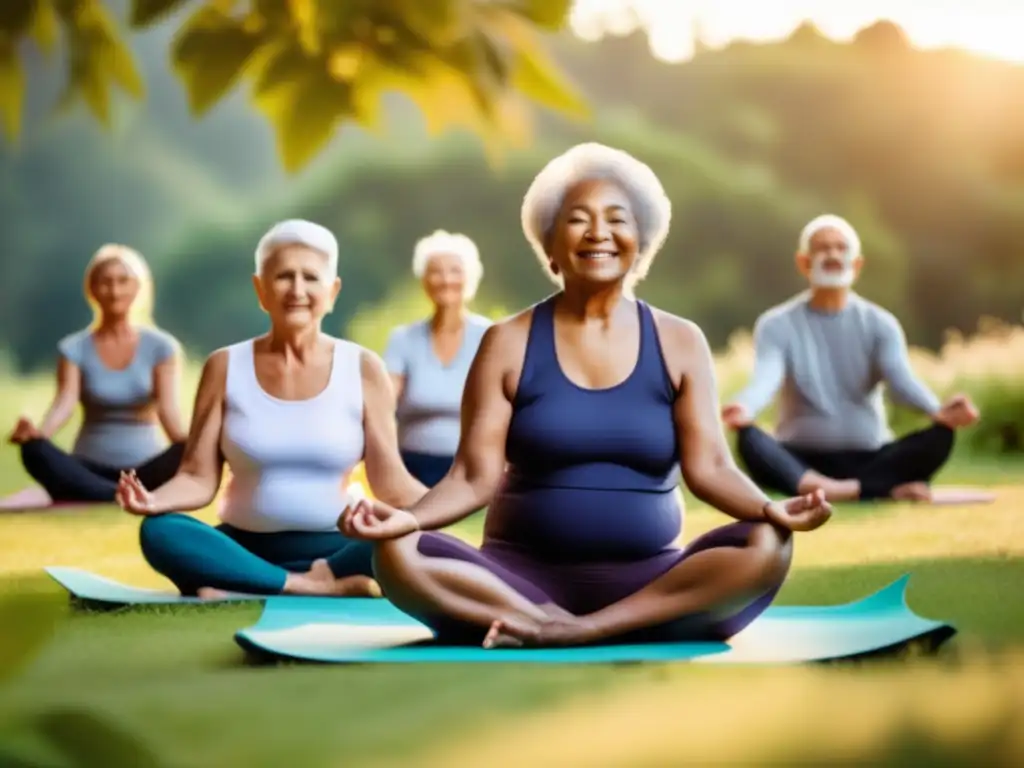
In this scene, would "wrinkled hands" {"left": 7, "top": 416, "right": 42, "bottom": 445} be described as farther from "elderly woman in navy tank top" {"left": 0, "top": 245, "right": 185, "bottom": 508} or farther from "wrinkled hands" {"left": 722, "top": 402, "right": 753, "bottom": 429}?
"wrinkled hands" {"left": 722, "top": 402, "right": 753, "bottom": 429}

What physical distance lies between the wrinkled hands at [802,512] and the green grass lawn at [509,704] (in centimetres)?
29

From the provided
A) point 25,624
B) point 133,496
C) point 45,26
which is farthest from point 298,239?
point 45,26

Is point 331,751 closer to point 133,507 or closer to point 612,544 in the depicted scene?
point 612,544

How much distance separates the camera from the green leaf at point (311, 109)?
2.68 m

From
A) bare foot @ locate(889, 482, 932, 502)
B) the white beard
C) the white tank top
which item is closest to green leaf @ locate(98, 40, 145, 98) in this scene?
the white tank top

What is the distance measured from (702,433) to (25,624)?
1.79 meters

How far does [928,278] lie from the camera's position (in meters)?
11.0

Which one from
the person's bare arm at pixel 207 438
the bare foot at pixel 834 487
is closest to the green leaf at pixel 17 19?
the person's bare arm at pixel 207 438

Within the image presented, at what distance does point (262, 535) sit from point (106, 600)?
0.44m

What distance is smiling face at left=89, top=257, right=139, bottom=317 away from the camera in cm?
670

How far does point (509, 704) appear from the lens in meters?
2.97

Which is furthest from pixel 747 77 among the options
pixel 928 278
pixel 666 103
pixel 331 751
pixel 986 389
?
pixel 331 751

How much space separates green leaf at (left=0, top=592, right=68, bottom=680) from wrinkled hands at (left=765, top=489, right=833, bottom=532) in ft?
5.35

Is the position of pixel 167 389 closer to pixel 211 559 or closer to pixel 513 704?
pixel 211 559
